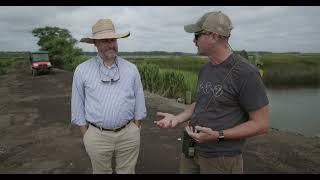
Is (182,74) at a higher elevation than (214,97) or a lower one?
lower

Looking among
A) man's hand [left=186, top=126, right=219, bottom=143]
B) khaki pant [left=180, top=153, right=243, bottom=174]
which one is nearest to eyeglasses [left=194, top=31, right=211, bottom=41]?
man's hand [left=186, top=126, right=219, bottom=143]

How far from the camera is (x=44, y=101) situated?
14969mm

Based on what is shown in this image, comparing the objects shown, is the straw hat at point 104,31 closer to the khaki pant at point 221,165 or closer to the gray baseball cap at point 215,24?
the gray baseball cap at point 215,24

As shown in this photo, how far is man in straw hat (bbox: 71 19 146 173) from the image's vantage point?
3439 millimetres

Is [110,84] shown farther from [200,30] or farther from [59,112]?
[59,112]

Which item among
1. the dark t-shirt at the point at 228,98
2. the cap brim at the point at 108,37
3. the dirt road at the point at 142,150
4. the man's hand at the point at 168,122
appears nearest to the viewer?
the dark t-shirt at the point at 228,98

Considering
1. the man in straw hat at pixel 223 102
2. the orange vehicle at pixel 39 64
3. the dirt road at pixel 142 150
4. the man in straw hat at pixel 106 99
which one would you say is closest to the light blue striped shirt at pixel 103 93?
the man in straw hat at pixel 106 99

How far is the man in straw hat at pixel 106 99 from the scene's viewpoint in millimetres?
3439

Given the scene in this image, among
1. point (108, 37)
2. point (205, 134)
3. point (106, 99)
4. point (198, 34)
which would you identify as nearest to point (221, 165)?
point (205, 134)

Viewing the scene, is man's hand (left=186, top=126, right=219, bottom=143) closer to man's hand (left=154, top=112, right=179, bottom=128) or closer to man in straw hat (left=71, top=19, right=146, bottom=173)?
man's hand (left=154, top=112, right=179, bottom=128)

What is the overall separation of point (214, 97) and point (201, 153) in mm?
429

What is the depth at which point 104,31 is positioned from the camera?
3.49 metres

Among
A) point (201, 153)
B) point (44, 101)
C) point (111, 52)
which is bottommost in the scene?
point (44, 101)
